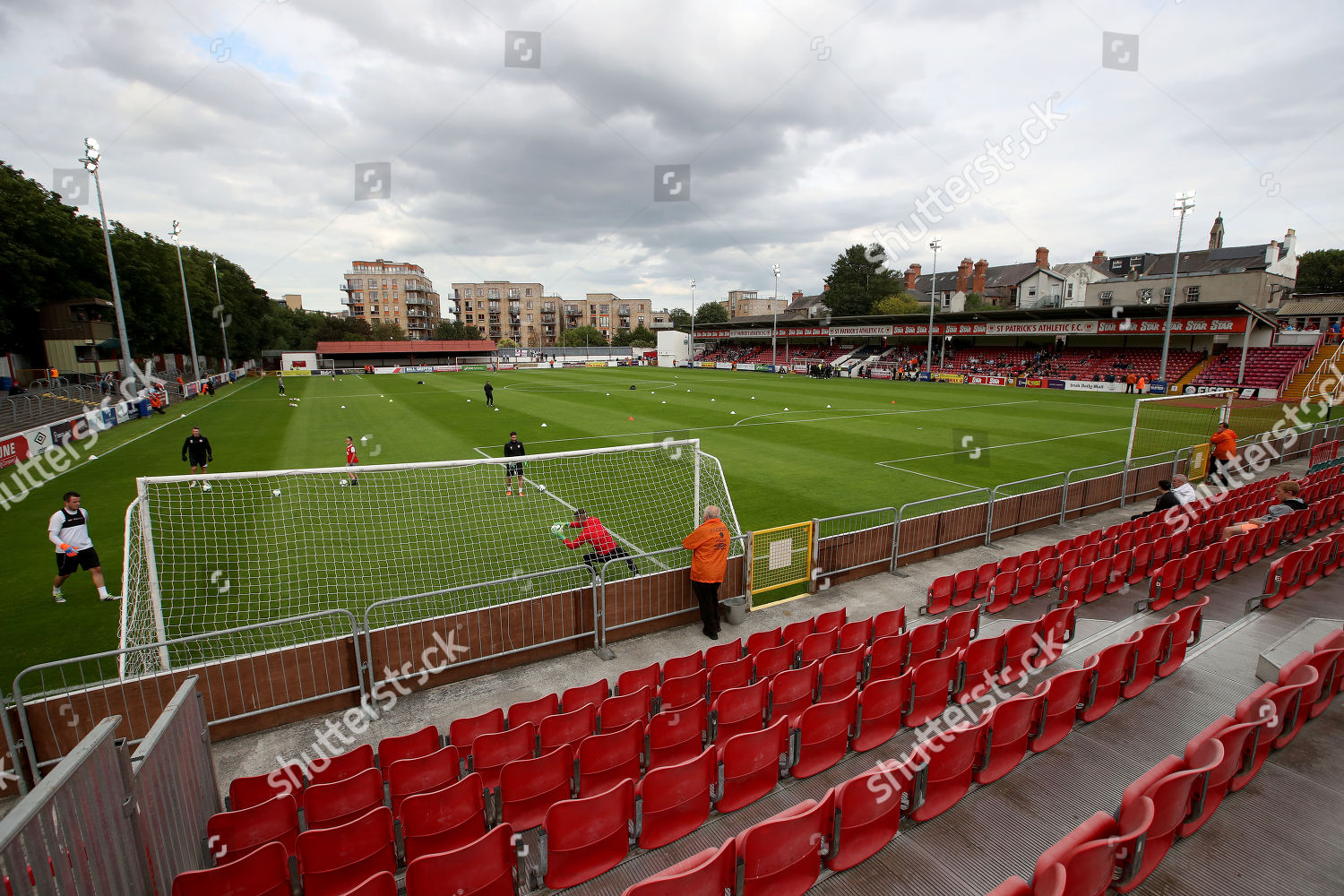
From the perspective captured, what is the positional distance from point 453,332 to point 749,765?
121m

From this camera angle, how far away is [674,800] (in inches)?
166

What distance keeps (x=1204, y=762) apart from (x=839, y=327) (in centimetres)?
6878

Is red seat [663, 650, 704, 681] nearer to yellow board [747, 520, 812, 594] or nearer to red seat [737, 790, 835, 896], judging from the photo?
red seat [737, 790, 835, 896]

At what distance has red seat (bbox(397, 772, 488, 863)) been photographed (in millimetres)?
4152

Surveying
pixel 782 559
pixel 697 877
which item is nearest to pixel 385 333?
pixel 782 559

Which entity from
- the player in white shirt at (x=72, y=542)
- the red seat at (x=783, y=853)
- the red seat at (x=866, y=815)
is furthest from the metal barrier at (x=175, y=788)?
the player in white shirt at (x=72, y=542)

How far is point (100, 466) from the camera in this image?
20.2m

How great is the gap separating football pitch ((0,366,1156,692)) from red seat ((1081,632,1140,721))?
842cm

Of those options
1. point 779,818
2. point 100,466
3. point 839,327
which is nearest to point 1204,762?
point 779,818

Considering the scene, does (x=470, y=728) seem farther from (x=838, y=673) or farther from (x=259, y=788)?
(x=838, y=673)

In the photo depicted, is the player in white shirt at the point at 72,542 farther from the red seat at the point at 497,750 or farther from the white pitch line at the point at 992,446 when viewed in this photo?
the white pitch line at the point at 992,446

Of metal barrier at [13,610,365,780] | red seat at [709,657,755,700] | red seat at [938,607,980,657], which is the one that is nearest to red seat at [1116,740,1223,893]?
red seat at [938,607,980,657]

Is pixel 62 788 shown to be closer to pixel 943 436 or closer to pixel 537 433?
pixel 537 433

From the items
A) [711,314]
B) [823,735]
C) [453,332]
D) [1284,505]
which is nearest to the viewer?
[823,735]
